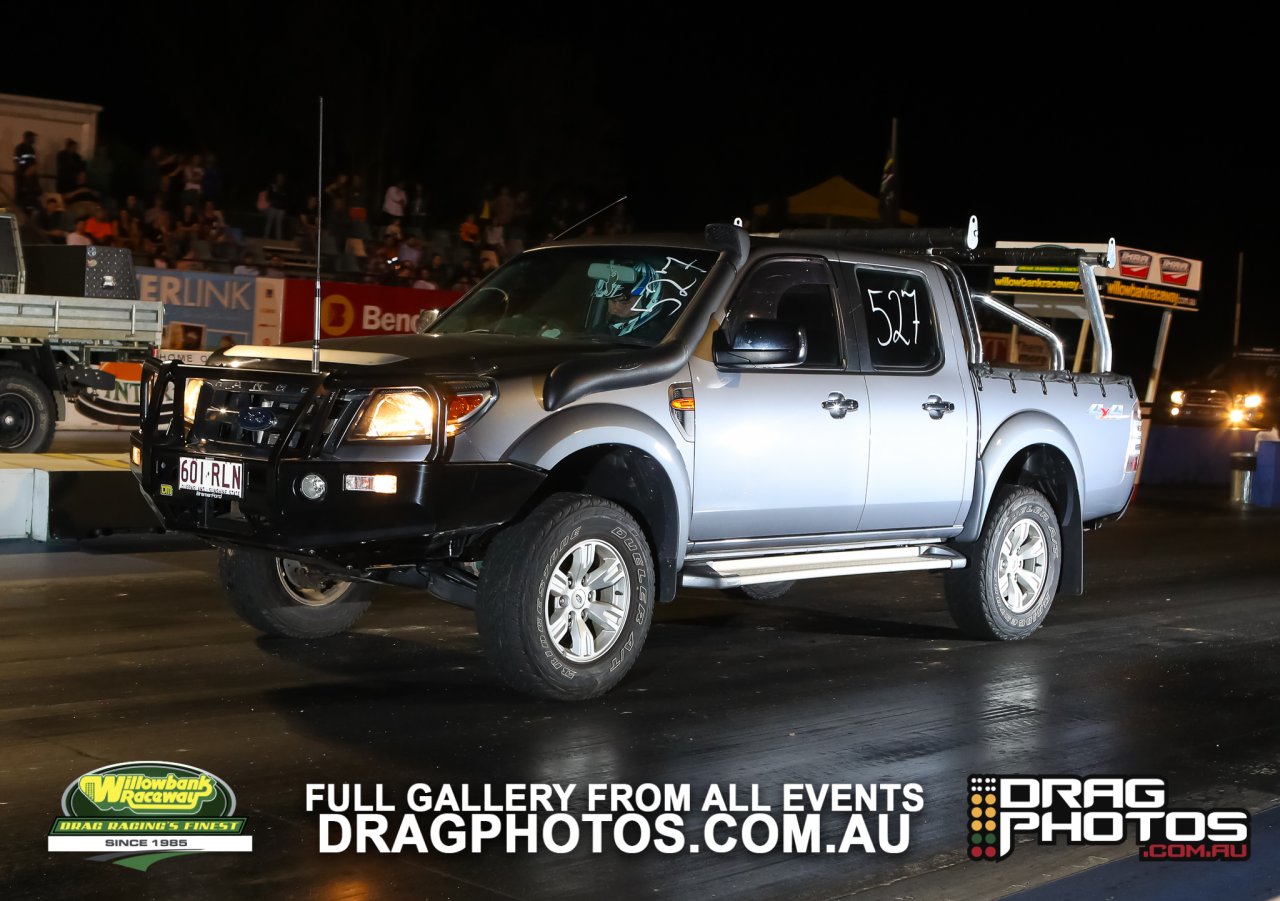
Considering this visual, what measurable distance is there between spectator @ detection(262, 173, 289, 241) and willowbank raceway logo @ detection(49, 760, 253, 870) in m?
19.3

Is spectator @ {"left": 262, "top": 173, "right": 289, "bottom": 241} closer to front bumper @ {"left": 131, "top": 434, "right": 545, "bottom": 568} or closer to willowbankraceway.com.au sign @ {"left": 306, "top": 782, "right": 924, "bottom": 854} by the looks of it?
front bumper @ {"left": 131, "top": 434, "right": 545, "bottom": 568}

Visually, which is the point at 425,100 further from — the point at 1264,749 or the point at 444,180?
the point at 1264,749

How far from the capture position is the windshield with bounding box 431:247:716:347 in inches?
297

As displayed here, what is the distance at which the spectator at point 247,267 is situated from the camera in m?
23.3

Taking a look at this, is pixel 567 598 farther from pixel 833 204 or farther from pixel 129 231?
pixel 833 204

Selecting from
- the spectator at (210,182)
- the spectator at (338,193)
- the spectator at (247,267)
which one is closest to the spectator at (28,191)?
the spectator at (210,182)

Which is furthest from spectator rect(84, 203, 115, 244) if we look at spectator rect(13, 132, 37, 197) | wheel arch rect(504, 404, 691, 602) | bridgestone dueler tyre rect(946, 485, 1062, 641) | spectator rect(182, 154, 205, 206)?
wheel arch rect(504, 404, 691, 602)

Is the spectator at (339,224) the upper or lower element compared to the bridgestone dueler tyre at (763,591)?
upper

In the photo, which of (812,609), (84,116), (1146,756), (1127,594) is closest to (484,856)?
(1146,756)

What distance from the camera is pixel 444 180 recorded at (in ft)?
146

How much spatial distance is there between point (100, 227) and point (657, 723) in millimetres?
16981

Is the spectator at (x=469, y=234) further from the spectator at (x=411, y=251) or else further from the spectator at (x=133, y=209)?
the spectator at (x=133, y=209)

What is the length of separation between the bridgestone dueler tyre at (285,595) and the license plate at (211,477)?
847 mm

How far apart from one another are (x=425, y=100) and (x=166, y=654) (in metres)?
38.4
